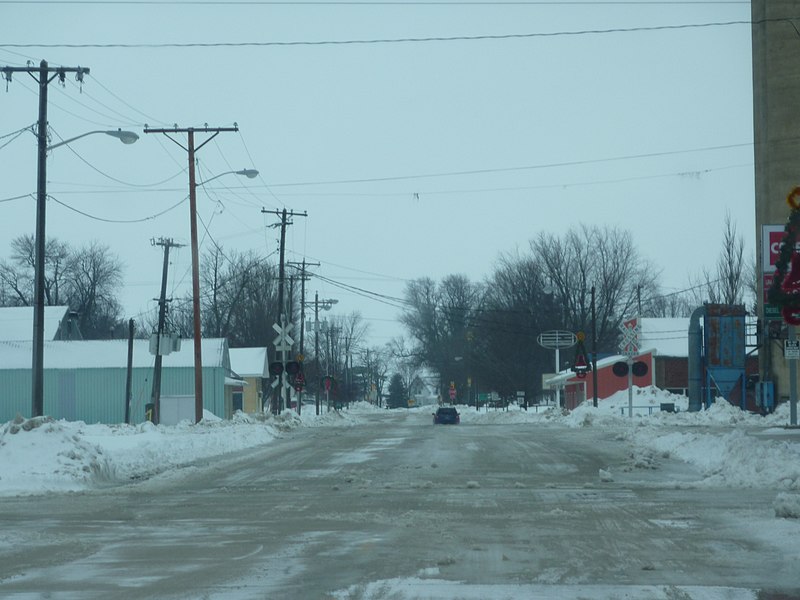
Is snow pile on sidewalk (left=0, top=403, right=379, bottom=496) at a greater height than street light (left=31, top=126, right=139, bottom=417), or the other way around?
street light (left=31, top=126, right=139, bottom=417)

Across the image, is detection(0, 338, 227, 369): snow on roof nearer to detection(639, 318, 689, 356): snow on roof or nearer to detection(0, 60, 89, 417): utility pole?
detection(639, 318, 689, 356): snow on roof

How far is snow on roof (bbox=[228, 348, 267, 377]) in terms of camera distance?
265 feet

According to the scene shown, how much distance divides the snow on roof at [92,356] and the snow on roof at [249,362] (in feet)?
49.5

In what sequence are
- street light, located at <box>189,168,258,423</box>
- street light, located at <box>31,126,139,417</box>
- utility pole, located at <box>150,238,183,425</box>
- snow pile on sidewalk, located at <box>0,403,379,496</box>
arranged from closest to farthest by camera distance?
snow pile on sidewalk, located at <box>0,403,379,496</box> < street light, located at <box>31,126,139,417</box> < street light, located at <box>189,168,258,423</box> < utility pole, located at <box>150,238,183,425</box>

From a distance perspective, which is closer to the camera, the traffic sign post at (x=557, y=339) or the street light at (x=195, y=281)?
the street light at (x=195, y=281)

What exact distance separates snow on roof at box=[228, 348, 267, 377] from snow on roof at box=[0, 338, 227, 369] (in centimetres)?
1508

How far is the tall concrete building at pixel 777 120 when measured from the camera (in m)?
49.1

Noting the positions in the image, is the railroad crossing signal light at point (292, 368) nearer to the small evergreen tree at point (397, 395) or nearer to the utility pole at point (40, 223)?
the utility pole at point (40, 223)

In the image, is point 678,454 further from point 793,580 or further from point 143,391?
point 143,391

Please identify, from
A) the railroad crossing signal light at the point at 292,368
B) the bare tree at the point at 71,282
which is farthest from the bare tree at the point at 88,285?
the railroad crossing signal light at the point at 292,368

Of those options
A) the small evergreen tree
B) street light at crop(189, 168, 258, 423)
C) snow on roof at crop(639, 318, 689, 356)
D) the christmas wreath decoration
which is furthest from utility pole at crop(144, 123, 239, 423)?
the small evergreen tree

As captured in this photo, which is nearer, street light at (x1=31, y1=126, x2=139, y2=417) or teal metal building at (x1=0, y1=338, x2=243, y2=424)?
street light at (x1=31, y1=126, x2=139, y2=417)

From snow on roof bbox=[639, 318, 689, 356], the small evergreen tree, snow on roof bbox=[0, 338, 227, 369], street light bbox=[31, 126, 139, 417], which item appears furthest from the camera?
the small evergreen tree

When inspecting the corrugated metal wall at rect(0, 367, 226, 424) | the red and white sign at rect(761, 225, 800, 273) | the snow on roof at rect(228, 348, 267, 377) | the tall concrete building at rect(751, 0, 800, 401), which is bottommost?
the corrugated metal wall at rect(0, 367, 226, 424)
